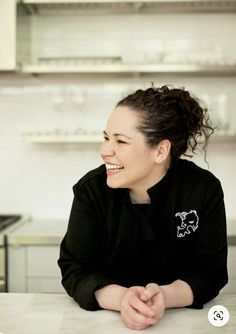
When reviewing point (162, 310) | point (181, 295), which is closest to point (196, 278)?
point (181, 295)

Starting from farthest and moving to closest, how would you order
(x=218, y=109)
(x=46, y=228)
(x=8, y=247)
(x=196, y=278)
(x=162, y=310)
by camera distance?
1. (x=218, y=109)
2. (x=46, y=228)
3. (x=8, y=247)
4. (x=196, y=278)
5. (x=162, y=310)

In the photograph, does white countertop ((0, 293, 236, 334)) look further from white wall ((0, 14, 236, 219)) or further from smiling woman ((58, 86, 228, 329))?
white wall ((0, 14, 236, 219))

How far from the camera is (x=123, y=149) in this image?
1261 mm

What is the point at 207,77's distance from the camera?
8.95ft

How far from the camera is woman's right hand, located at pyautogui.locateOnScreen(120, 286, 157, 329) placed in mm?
955

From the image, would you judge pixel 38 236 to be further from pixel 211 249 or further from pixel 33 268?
pixel 211 249

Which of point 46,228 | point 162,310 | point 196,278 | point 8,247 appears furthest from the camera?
point 46,228

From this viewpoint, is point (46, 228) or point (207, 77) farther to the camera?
point (207, 77)

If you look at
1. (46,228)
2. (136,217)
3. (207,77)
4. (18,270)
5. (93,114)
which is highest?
(207,77)

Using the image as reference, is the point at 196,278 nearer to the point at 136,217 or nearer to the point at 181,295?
the point at 181,295

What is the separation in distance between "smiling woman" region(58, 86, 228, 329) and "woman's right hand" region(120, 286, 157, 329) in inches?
8.0

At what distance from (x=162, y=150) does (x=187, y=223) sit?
23cm

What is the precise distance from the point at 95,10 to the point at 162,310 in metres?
2.19

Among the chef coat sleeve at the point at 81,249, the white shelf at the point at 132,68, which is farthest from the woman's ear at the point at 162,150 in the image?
the white shelf at the point at 132,68
